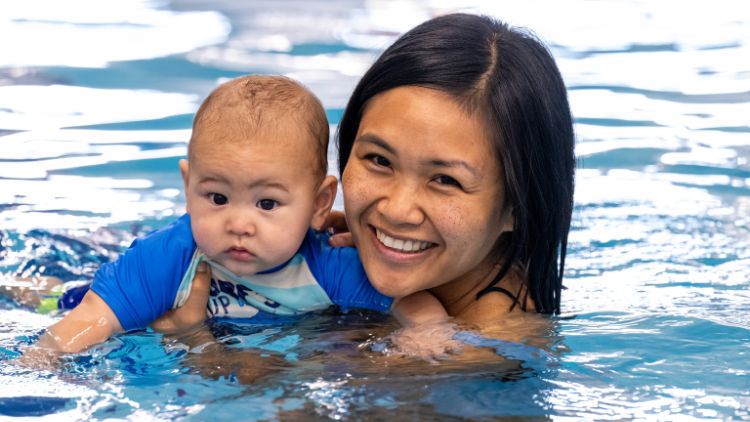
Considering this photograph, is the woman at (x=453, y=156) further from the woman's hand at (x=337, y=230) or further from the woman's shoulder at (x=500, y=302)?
the woman's hand at (x=337, y=230)

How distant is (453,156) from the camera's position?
3855mm

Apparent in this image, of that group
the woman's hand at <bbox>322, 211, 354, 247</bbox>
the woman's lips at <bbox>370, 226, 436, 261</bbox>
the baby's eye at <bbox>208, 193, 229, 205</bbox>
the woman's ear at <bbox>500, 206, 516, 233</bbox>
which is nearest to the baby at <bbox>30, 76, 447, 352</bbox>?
the baby's eye at <bbox>208, 193, 229, 205</bbox>

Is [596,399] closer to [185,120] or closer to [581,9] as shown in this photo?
[185,120]

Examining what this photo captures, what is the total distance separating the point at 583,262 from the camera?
5.93m

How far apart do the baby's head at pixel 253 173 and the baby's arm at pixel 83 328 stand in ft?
1.33

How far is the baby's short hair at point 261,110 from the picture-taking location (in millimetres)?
3910

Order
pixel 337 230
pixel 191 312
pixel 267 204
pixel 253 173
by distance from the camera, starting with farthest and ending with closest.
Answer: pixel 337 230, pixel 191 312, pixel 267 204, pixel 253 173

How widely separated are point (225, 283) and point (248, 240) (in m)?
0.38

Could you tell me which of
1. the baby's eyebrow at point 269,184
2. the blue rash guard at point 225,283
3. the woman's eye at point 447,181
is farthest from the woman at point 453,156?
the baby's eyebrow at point 269,184

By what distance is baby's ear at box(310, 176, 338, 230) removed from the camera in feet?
13.3

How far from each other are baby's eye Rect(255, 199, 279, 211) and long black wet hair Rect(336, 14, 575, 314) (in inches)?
19.0

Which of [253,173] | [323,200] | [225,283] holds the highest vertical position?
[253,173]

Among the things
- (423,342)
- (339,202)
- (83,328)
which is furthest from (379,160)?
(339,202)

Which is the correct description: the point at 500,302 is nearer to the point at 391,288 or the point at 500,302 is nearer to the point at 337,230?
the point at 391,288
